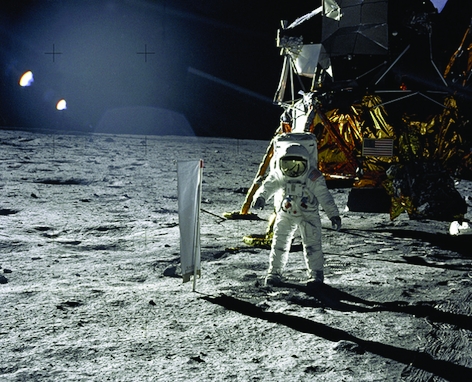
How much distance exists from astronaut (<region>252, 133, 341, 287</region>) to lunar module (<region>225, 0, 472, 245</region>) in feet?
5.57

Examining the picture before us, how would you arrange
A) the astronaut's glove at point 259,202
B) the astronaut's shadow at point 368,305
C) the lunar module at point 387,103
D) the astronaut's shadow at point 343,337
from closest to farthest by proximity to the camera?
1. the astronaut's shadow at point 343,337
2. the astronaut's shadow at point 368,305
3. the astronaut's glove at point 259,202
4. the lunar module at point 387,103

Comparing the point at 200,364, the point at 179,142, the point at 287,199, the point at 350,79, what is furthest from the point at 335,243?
the point at 179,142

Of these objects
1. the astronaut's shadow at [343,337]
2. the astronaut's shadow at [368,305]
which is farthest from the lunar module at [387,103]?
the astronaut's shadow at [343,337]

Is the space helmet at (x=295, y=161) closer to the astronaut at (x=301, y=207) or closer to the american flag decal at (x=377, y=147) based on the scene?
the astronaut at (x=301, y=207)

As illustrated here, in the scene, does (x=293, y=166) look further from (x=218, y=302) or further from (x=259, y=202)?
(x=218, y=302)

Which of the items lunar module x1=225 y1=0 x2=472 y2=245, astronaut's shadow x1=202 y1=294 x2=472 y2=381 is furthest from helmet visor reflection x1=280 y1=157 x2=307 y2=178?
lunar module x1=225 y1=0 x2=472 y2=245

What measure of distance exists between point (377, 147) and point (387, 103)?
0.46m

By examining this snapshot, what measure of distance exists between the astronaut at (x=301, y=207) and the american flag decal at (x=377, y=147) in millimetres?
1994

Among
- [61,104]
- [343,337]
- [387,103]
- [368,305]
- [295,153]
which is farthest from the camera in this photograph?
[61,104]

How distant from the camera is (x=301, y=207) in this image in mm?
3346

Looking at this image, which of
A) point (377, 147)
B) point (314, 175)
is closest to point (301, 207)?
point (314, 175)

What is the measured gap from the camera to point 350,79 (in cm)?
555

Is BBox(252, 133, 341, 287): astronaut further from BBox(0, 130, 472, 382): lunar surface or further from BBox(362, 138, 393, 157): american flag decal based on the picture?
BBox(362, 138, 393, 157): american flag decal

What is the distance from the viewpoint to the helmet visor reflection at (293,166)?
3.31 m
